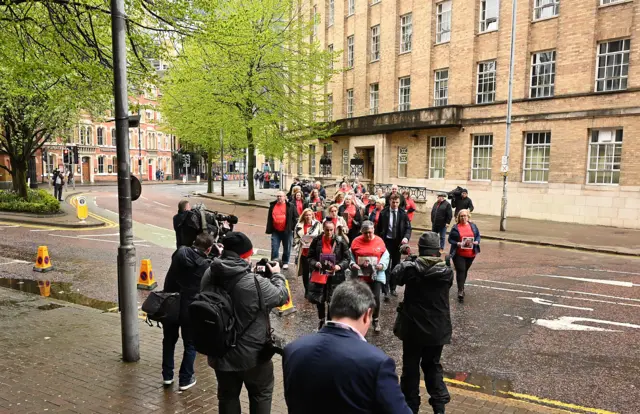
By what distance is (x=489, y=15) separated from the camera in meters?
26.2

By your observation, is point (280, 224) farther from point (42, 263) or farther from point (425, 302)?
point (425, 302)

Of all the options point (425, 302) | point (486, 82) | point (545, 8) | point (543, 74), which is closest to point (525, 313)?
point (425, 302)

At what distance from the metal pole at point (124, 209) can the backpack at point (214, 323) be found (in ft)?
9.47

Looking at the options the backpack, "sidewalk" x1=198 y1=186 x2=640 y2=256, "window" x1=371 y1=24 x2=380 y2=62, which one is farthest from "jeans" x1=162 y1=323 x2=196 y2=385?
"window" x1=371 y1=24 x2=380 y2=62

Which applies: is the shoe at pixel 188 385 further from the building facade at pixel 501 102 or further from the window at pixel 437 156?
the window at pixel 437 156

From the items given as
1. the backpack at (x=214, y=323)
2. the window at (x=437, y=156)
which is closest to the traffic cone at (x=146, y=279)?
the backpack at (x=214, y=323)

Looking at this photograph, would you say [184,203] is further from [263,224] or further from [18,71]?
[263,224]

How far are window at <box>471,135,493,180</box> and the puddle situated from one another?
71.3ft

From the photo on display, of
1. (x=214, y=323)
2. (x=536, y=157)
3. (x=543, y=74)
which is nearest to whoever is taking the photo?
(x=214, y=323)

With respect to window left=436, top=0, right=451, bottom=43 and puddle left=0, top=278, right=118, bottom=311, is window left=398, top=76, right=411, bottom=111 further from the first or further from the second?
puddle left=0, top=278, right=118, bottom=311

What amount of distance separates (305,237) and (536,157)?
18.9m

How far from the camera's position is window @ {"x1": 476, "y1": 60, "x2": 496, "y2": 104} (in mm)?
26000

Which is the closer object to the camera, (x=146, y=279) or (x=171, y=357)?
(x=171, y=357)

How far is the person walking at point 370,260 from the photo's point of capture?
7.41m
